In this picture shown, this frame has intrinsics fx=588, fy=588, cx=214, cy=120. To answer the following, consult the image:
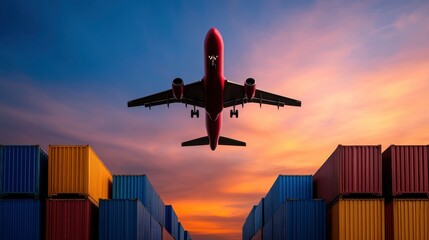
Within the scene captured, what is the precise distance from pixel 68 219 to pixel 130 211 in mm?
3596

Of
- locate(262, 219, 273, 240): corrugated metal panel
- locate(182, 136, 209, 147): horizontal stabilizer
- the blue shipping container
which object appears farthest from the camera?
the blue shipping container

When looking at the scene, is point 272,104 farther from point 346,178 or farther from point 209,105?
point 346,178

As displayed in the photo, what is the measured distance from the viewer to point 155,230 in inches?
1827

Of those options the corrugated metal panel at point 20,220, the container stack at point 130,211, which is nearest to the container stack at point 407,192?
the container stack at point 130,211

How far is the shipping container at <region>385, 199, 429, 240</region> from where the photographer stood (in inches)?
1225

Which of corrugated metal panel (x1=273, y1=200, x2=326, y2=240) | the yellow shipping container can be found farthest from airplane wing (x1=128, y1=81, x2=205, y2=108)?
corrugated metal panel (x1=273, y1=200, x2=326, y2=240)

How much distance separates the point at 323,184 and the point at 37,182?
17791mm

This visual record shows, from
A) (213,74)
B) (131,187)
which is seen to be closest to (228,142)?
(131,187)

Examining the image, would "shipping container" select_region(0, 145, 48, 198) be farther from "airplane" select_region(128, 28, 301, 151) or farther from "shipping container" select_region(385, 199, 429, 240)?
"shipping container" select_region(385, 199, 429, 240)

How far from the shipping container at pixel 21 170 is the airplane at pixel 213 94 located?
946 cm

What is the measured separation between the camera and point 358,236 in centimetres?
3127

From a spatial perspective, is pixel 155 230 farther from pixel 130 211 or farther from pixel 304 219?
pixel 304 219

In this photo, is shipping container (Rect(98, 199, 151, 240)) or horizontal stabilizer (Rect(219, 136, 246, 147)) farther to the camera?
horizontal stabilizer (Rect(219, 136, 246, 147))

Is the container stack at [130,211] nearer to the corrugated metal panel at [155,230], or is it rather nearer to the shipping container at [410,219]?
the corrugated metal panel at [155,230]
